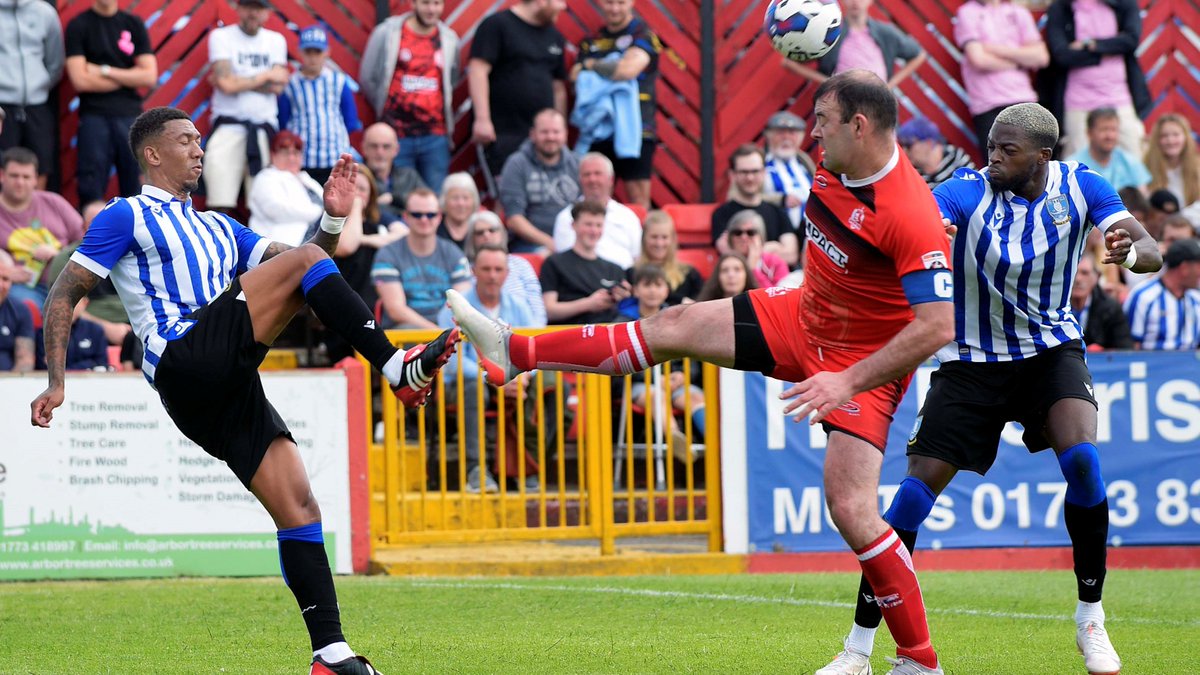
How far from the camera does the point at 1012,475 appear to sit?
10672mm

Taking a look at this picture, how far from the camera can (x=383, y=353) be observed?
5.95 meters

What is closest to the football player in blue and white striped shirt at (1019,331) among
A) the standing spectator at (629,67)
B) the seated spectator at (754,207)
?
the seated spectator at (754,207)

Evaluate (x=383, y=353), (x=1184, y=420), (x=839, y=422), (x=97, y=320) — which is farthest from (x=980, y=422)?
(x=97, y=320)

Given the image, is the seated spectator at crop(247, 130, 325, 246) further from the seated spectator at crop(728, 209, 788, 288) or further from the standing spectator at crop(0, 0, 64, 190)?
the seated spectator at crop(728, 209, 788, 288)

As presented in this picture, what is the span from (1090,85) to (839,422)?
34.1 ft

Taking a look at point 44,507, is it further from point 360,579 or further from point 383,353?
point 383,353

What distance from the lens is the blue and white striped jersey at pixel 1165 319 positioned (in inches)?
476

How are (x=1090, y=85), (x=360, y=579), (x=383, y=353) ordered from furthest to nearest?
(x=1090, y=85), (x=360, y=579), (x=383, y=353)

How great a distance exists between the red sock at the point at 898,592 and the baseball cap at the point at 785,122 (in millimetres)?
8678

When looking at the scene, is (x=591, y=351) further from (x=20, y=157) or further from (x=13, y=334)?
(x=20, y=157)

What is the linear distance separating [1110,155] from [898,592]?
992cm

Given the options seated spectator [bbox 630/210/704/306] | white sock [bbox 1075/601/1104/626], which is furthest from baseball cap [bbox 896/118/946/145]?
white sock [bbox 1075/601/1104/626]

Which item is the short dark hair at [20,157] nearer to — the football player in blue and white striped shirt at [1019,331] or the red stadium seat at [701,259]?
the red stadium seat at [701,259]

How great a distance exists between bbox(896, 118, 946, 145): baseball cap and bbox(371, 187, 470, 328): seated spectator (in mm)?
4891
